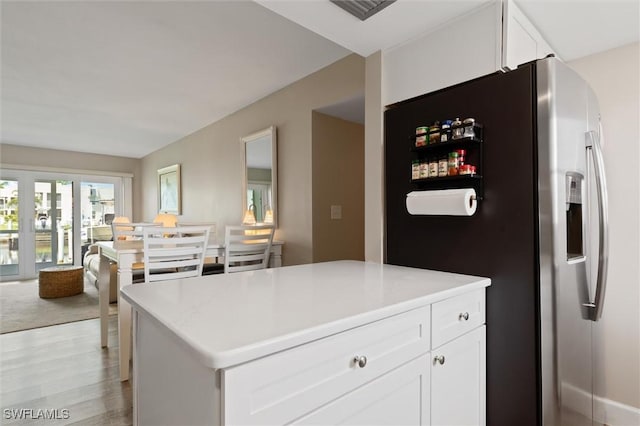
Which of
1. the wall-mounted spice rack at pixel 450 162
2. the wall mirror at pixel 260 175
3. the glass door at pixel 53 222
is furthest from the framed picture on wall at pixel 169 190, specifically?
the wall-mounted spice rack at pixel 450 162

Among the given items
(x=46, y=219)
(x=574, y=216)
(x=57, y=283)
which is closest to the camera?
(x=574, y=216)

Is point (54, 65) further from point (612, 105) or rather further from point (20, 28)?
point (612, 105)

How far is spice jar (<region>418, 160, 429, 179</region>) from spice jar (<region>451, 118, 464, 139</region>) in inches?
7.3

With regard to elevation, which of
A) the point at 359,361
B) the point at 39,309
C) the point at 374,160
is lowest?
the point at 39,309

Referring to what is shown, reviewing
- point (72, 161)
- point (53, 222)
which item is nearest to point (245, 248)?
point (53, 222)

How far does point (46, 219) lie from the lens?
6457 millimetres

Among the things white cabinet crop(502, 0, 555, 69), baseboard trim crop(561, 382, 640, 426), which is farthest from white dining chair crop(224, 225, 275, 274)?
baseboard trim crop(561, 382, 640, 426)

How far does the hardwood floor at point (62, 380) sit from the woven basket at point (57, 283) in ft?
4.88

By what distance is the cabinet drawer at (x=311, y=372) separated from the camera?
0.69m

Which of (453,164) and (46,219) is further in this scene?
(46,219)

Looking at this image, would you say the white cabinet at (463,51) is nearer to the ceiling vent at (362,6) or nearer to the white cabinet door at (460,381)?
the ceiling vent at (362,6)

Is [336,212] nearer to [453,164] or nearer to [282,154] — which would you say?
[282,154]

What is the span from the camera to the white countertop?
73cm

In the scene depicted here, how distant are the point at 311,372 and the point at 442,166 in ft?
3.62
